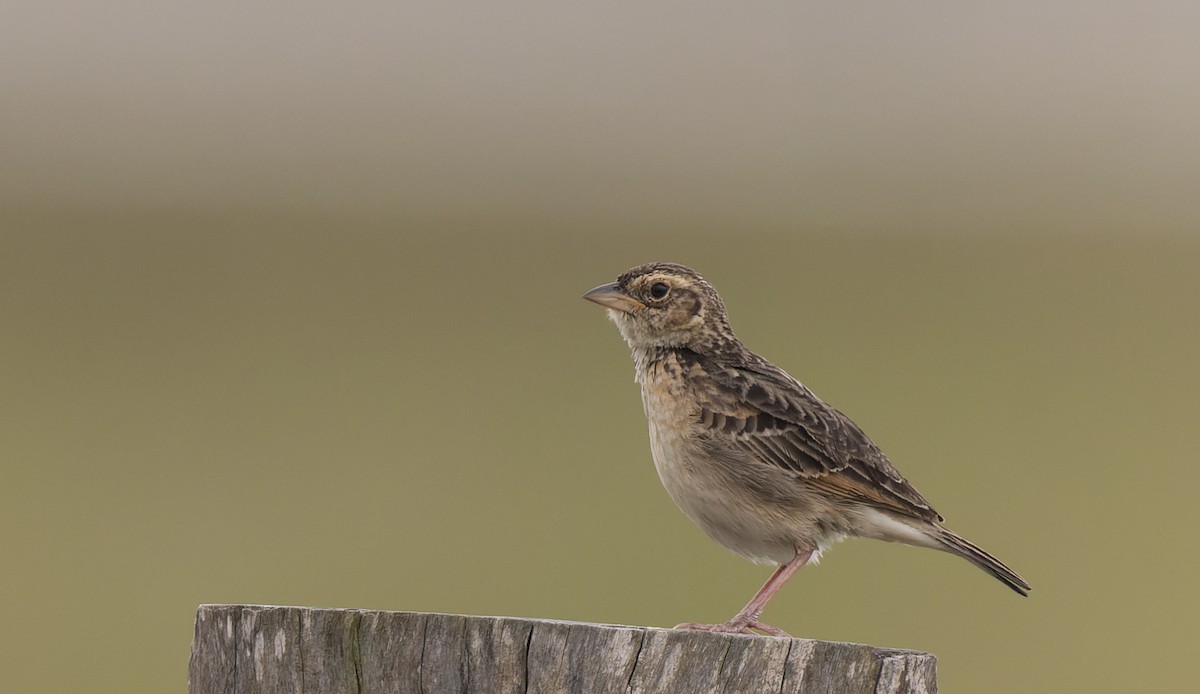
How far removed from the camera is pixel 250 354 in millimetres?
18656

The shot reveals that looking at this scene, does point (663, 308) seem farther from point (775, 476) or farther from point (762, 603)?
point (762, 603)

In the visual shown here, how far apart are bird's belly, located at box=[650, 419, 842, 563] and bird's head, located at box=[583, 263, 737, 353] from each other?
2.16 ft

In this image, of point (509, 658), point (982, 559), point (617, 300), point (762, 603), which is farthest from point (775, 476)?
point (509, 658)

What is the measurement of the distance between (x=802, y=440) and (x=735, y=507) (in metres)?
0.39

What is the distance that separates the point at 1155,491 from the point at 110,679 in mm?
10632

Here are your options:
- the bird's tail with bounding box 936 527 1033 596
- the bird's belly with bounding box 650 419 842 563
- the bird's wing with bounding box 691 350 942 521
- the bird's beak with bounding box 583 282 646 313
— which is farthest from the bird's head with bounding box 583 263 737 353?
the bird's tail with bounding box 936 527 1033 596

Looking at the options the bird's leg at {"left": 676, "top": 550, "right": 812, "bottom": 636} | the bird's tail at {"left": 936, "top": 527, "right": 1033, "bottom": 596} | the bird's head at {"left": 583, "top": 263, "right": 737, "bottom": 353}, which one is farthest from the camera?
the bird's head at {"left": 583, "top": 263, "right": 737, "bottom": 353}

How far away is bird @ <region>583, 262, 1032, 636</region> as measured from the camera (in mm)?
6516

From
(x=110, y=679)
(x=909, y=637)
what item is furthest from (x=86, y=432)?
(x=909, y=637)

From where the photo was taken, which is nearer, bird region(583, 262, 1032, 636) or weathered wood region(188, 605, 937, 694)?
weathered wood region(188, 605, 937, 694)

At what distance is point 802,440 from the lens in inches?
259

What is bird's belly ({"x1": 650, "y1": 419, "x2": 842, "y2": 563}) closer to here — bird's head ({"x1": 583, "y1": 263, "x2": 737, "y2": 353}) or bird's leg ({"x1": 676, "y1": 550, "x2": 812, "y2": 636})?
bird's leg ({"x1": 676, "y1": 550, "x2": 812, "y2": 636})

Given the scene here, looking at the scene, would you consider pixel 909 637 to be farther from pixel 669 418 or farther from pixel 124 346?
pixel 124 346

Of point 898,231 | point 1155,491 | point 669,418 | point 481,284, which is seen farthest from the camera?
point 898,231
